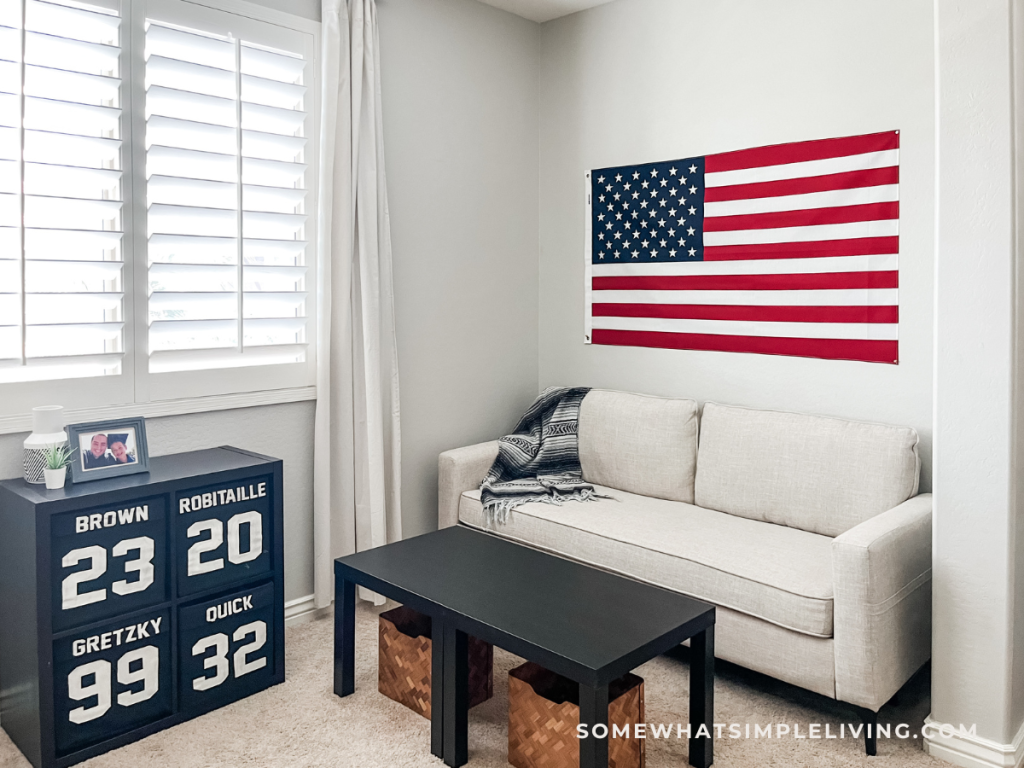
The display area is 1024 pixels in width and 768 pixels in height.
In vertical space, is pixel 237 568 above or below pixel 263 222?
below

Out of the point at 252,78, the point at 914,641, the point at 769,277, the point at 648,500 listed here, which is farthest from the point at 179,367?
the point at 914,641

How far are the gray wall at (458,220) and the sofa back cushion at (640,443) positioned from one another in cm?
58

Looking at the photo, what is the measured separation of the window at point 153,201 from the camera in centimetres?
244

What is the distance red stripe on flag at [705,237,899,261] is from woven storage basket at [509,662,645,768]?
180cm

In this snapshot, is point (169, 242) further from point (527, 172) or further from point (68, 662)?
point (527, 172)

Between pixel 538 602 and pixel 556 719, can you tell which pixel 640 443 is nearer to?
pixel 538 602

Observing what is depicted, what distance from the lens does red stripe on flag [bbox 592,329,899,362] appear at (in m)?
2.97

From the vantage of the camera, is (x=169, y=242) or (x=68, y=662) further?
(x=169, y=242)

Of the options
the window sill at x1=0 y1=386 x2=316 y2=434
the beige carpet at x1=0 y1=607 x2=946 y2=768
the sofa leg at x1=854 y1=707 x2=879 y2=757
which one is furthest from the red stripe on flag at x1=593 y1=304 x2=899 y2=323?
the window sill at x1=0 y1=386 x2=316 y2=434

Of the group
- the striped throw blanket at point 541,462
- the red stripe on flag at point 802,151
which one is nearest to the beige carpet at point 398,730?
the striped throw blanket at point 541,462

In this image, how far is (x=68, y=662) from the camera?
2201mm

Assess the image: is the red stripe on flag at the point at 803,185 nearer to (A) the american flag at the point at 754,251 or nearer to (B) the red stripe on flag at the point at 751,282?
(A) the american flag at the point at 754,251

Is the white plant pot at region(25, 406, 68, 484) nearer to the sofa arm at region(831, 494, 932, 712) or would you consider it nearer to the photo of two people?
the photo of two people

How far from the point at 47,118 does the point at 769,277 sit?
2.60m
